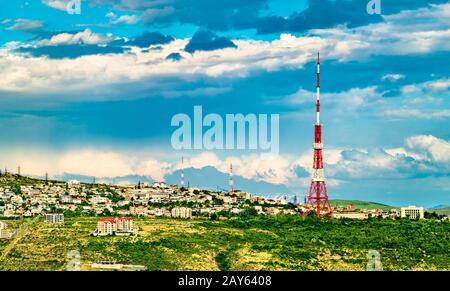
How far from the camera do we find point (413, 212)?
38656mm

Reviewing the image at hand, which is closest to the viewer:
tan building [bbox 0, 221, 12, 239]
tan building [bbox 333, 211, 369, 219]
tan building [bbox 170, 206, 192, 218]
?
tan building [bbox 0, 221, 12, 239]

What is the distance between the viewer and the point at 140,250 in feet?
78.9

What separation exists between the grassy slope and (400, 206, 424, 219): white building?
558 centimetres

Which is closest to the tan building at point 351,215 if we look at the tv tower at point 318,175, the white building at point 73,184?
the tv tower at point 318,175

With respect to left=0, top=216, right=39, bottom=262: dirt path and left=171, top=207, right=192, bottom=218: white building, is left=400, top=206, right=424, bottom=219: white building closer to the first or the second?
left=171, top=207, right=192, bottom=218: white building

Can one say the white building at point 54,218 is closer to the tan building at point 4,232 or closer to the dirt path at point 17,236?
the dirt path at point 17,236

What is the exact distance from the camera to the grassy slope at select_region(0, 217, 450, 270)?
2288 centimetres

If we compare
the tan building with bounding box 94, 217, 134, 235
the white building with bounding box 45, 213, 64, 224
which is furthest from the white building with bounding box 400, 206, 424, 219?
the white building with bounding box 45, 213, 64, 224

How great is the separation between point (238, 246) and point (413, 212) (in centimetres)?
1534

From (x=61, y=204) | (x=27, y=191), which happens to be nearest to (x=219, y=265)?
(x=61, y=204)

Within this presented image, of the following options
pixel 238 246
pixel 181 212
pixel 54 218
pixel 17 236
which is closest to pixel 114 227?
pixel 17 236
